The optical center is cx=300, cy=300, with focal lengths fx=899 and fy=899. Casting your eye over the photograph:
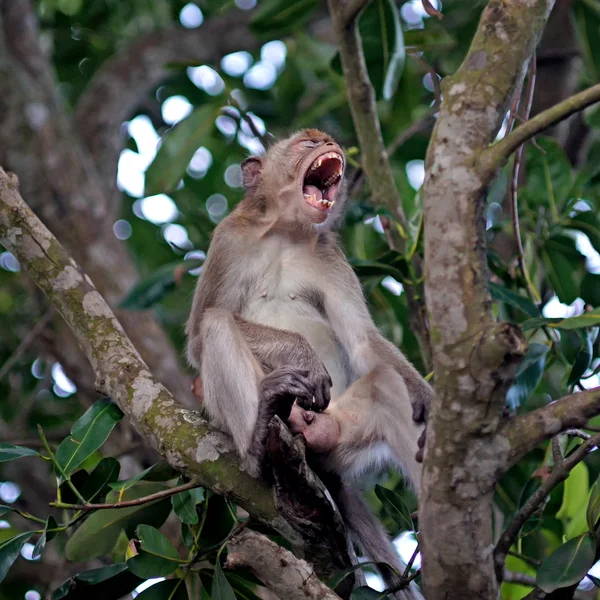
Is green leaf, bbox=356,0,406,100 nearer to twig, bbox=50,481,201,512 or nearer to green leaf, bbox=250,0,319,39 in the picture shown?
green leaf, bbox=250,0,319,39

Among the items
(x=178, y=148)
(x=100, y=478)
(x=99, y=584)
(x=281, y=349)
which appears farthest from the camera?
(x=178, y=148)

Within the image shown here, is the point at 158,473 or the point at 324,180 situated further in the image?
the point at 324,180

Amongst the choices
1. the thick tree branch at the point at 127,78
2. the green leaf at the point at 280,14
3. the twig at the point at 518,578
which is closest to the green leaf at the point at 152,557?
the twig at the point at 518,578

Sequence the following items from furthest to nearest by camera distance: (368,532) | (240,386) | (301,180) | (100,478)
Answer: (301,180) → (368,532) → (240,386) → (100,478)

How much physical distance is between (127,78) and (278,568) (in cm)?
491

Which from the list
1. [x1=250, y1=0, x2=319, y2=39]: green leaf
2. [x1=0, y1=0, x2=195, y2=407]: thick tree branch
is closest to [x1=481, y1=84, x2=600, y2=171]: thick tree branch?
[x1=250, y1=0, x2=319, y2=39]: green leaf

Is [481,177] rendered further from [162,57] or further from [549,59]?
[162,57]

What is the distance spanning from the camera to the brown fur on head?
14.1ft

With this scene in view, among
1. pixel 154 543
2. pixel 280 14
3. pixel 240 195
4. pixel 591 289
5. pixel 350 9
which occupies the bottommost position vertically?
pixel 240 195

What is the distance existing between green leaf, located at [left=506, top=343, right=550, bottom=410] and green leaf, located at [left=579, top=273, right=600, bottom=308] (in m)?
0.61

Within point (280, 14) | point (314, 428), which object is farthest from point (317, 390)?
point (280, 14)

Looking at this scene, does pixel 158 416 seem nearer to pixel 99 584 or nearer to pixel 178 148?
pixel 99 584

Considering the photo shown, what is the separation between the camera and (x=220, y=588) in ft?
9.77

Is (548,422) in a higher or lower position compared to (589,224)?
higher
